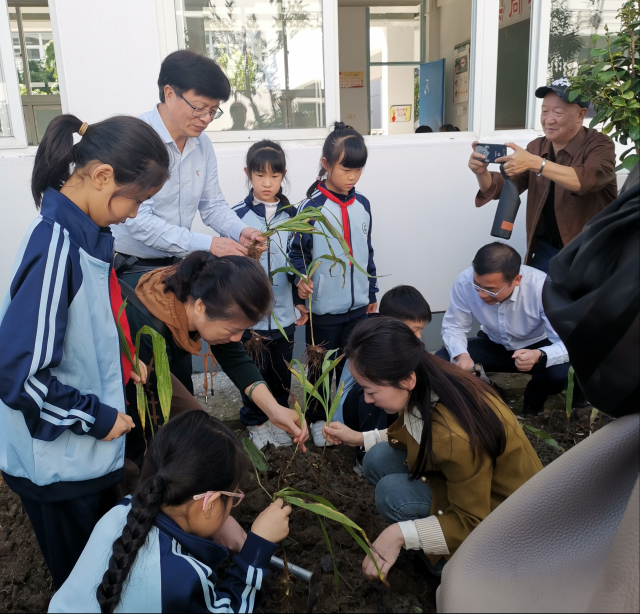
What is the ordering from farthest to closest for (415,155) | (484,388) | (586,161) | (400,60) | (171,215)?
1. (400,60)
2. (415,155)
3. (586,161)
4. (171,215)
5. (484,388)

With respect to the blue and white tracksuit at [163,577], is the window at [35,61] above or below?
above

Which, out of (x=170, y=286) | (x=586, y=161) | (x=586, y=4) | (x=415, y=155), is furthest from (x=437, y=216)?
(x=170, y=286)

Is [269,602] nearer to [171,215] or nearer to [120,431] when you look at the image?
[120,431]

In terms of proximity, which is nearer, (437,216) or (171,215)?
(171,215)

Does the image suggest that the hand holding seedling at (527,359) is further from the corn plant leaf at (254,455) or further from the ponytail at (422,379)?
the corn plant leaf at (254,455)

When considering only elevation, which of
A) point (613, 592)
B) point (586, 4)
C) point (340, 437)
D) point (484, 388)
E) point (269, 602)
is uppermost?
point (586, 4)

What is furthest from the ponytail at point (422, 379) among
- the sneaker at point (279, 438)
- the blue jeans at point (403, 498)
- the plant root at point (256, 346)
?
the sneaker at point (279, 438)

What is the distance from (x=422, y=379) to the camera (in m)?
1.58

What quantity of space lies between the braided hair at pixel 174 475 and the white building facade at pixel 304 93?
2083mm

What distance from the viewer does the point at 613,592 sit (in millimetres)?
735

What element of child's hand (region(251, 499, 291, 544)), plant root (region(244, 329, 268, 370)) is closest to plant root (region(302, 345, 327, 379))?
plant root (region(244, 329, 268, 370))

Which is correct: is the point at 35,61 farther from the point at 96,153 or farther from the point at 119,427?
the point at 119,427

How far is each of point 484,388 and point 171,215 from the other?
1396 millimetres

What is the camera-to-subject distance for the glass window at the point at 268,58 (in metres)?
3.35
